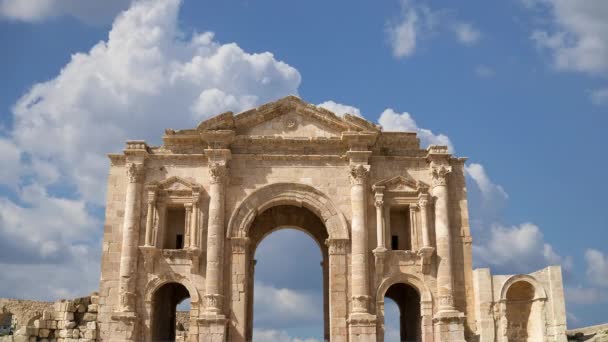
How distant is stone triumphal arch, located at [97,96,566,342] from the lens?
962 inches

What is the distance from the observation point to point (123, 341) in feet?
78.4

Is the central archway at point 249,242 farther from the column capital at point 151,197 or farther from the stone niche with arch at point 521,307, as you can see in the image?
the stone niche with arch at point 521,307

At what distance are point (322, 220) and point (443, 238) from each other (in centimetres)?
455

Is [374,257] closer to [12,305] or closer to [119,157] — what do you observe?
[119,157]

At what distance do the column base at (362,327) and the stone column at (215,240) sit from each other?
467 cm

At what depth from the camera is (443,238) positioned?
25.2 meters

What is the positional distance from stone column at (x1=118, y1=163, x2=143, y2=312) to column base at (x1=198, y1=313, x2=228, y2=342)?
8.67 ft

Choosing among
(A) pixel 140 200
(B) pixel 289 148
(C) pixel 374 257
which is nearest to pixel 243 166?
(B) pixel 289 148

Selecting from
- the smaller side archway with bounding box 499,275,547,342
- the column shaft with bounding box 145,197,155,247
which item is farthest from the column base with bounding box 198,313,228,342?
the smaller side archway with bounding box 499,275,547,342

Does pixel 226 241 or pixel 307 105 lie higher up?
pixel 307 105

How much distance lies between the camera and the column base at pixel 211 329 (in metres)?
23.6

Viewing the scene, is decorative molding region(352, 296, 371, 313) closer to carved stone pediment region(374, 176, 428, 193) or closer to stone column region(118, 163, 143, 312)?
carved stone pediment region(374, 176, 428, 193)

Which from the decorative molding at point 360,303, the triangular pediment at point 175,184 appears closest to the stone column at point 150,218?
the triangular pediment at point 175,184

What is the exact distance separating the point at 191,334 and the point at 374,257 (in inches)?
280
